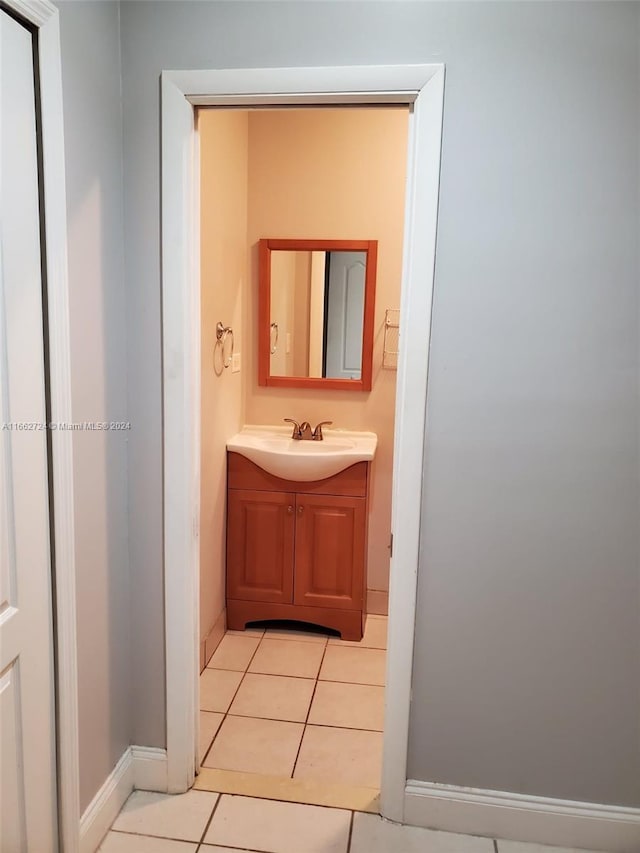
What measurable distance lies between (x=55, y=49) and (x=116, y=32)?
35 cm

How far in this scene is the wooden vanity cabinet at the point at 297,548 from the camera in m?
2.97

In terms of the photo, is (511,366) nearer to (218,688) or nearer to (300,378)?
(300,378)

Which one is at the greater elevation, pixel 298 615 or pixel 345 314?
pixel 345 314

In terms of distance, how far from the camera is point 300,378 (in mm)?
3221

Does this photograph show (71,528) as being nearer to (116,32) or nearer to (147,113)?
(147,113)

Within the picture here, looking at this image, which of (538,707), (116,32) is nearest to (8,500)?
(116,32)

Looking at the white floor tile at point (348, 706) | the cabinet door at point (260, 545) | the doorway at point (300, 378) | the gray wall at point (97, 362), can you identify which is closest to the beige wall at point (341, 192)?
the doorway at point (300, 378)

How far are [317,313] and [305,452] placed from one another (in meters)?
0.74

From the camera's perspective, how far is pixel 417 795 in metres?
1.96

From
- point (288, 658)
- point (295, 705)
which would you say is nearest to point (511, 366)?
point (295, 705)

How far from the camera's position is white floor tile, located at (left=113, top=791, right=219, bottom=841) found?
6.30 ft

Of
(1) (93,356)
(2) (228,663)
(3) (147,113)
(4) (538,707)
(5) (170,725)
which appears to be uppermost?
(3) (147,113)

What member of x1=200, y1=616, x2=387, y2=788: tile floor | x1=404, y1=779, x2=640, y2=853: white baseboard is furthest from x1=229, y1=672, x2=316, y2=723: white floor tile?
x1=404, y1=779, x2=640, y2=853: white baseboard

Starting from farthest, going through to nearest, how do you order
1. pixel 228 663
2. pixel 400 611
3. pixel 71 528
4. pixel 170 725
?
pixel 228 663 < pixel 170 725 < pixel 400 611 < pixel 71 528
